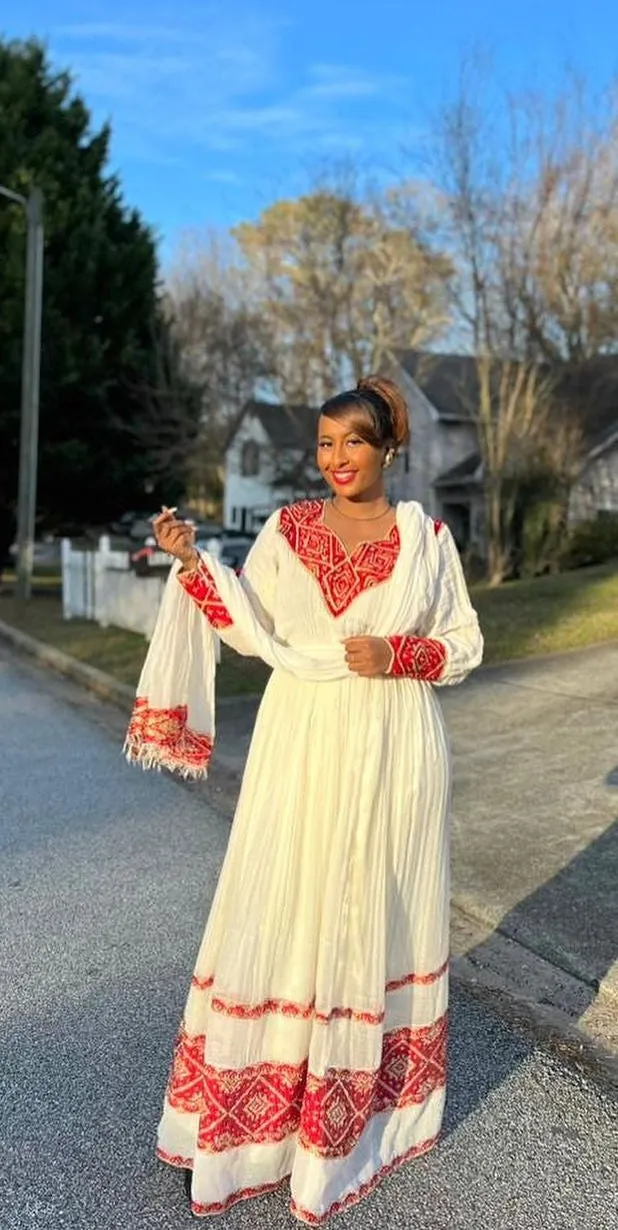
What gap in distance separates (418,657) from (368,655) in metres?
0.15

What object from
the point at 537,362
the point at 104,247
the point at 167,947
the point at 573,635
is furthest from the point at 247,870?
the point at 104,247

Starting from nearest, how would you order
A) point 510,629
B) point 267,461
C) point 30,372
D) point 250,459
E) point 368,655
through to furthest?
point 368,655, point 510,629, point 30,372, point 267,461, point 250,459

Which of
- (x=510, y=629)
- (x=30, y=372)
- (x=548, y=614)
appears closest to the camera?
(x=510, y=629)

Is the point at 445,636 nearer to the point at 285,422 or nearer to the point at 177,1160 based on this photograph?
the point at 177,1160

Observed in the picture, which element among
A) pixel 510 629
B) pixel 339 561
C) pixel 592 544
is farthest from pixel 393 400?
pixel 592 544

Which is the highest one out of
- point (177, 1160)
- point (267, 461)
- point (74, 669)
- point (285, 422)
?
point (285, 422)

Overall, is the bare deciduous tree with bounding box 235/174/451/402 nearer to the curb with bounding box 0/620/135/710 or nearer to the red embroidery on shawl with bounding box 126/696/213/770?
the curb with bounding box 0/620/135/710

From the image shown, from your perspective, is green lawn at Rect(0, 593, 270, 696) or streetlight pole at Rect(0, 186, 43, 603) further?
streetlight pole at Rect(0, 186, 43, 603)

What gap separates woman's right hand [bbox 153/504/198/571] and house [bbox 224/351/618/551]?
11.5 metres

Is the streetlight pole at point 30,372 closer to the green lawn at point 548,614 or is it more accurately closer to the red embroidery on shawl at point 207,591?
the green lawn at point 548,614

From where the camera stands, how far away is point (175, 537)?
253 cm

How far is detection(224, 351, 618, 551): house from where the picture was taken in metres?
18.0

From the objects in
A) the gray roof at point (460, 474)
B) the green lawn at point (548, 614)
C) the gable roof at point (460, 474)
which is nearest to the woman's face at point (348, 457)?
the green lawn at point (548, 614)

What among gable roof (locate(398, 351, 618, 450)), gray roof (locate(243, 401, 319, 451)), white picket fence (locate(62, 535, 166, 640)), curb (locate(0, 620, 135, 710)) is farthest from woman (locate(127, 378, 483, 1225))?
gable roof (locate(398, 351, 618, 450))
